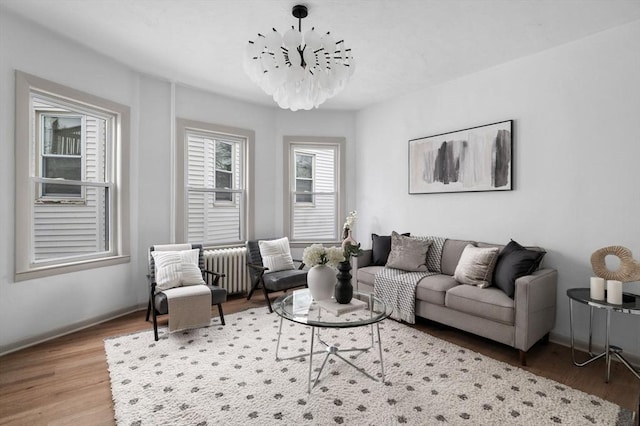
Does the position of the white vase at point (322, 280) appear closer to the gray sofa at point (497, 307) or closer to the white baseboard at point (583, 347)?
the gray sofa at point (497, 307)

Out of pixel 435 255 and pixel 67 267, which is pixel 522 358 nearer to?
pixel 435 255

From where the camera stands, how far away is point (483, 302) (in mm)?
2951

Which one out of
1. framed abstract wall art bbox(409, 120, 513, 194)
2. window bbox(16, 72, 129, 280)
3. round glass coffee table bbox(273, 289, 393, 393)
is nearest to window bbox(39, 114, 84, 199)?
window bbox(16, 72, 129, 280)

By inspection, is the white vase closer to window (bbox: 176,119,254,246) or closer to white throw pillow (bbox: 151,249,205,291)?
white throw pillow (bbox: 151,249,205,291)

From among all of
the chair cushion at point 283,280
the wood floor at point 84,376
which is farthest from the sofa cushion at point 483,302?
the chair cushion at point 283,280

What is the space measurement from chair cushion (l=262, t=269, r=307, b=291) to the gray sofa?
1.46 m

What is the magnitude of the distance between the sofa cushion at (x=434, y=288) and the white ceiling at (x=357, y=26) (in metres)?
2.38

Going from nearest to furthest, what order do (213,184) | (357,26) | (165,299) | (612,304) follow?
1. (612,304)
2. (357,26)
3. (165,299)
4. (213,184)

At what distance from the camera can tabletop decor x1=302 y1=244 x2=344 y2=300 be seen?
8.86 ft

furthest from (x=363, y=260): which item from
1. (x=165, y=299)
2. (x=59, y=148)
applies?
(x=59, y=148)

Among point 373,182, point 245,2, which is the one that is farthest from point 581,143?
point 245,2

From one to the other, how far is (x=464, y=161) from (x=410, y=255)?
4.34 feet

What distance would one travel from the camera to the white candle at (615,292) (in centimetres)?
245

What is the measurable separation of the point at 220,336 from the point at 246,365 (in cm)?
70
